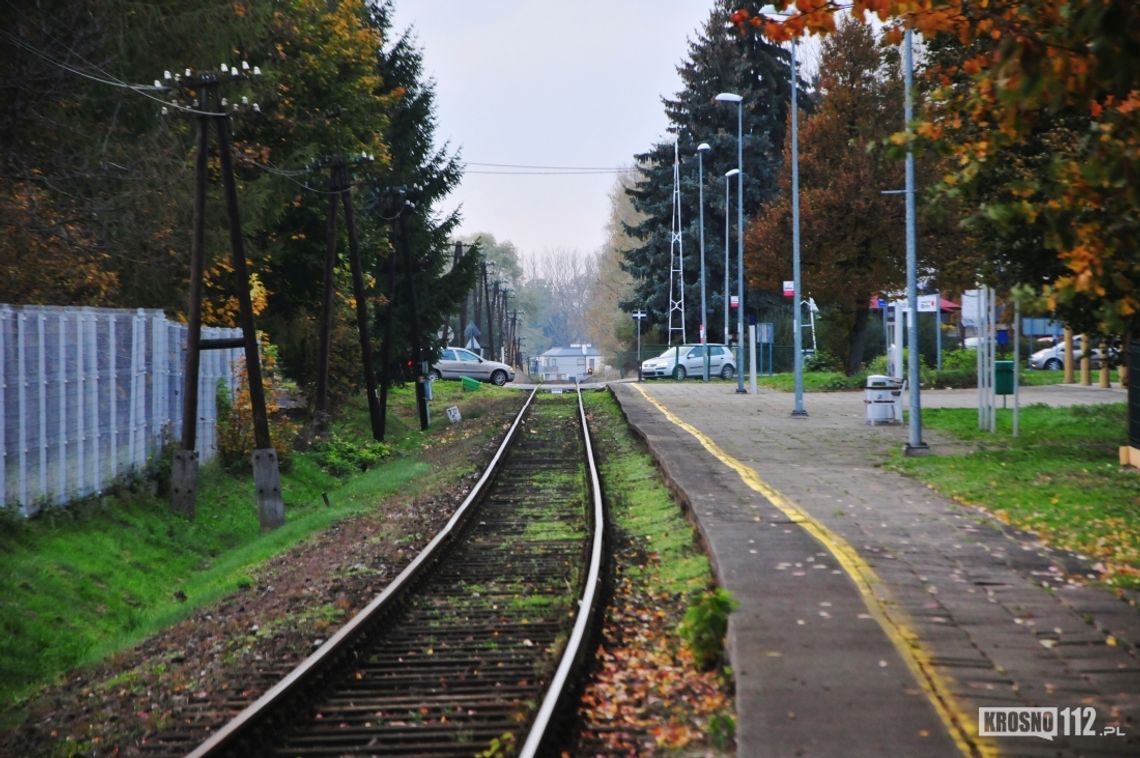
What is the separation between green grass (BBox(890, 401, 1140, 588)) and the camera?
41.1 feet

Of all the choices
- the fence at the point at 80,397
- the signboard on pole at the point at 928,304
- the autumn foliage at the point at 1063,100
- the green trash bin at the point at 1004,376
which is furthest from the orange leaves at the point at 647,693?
the signboard on pole at the point at 928,304

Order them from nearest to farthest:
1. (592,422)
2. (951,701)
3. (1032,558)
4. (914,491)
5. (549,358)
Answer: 1. (951,701)
2. (1032,558)
3. (914,491)
4. (592,422)
5. (549,358)

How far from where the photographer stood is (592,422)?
115 ft

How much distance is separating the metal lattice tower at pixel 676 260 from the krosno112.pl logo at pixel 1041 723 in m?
61.1

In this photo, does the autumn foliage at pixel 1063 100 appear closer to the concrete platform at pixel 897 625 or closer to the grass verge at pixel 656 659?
the concrete platform at pixel 897 625

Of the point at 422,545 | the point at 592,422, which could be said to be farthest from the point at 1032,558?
the point at 592,422

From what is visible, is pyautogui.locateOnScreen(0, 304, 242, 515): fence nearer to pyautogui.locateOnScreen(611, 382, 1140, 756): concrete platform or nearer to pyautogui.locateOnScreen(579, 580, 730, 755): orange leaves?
pyautogui.locateOnScreen(611, 382, 1140, 756): concrete platform

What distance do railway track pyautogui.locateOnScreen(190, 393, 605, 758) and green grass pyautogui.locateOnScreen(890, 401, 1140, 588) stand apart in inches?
175

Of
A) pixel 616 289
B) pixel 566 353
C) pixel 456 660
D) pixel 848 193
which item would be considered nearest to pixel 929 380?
pixel 848 193

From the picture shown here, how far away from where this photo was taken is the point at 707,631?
870cm

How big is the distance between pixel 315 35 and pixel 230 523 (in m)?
16.3

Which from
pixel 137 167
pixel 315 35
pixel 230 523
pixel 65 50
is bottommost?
pixel 230 523

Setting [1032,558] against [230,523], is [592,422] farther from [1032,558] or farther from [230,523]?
[1032,558]

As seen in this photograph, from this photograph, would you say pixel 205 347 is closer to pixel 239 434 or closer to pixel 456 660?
pixel 239 434
